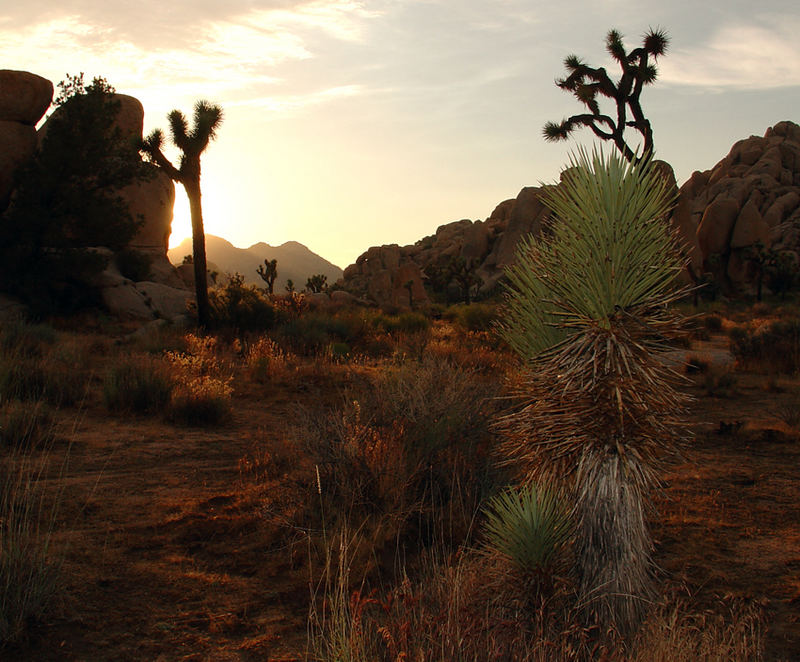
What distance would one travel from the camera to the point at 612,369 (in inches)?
115

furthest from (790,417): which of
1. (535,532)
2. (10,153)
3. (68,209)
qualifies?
(10,153)

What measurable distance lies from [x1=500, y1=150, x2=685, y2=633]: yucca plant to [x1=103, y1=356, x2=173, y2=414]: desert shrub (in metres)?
6.64

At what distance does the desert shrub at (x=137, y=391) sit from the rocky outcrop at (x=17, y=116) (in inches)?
662

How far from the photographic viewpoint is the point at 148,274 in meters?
27.0

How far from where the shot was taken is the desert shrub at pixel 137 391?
27.9ft

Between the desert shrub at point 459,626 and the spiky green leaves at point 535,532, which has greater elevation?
the spiky green leaves at point 535,532

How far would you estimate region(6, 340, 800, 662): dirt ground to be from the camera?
11.2ft

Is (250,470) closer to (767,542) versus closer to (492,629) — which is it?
(492,629)

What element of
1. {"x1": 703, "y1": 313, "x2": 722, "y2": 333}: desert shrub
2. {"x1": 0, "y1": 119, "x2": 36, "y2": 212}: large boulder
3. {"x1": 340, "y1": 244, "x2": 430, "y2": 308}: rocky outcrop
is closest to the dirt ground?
{"x1": 703, "y1": 313, "x2": 722, "y2": 333}: desert shrub

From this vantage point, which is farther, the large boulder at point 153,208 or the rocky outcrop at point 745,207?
the rocky outcrop at point 745,207

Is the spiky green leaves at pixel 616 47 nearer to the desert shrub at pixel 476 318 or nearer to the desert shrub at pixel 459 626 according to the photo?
the desert shrub at pixel 476 318

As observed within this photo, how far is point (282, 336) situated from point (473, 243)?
49.7 metres


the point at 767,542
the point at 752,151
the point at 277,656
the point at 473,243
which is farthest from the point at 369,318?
the point at 752,151

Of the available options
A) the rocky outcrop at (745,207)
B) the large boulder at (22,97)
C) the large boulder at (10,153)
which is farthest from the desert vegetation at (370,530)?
the rocky outcrop at (745,207)
